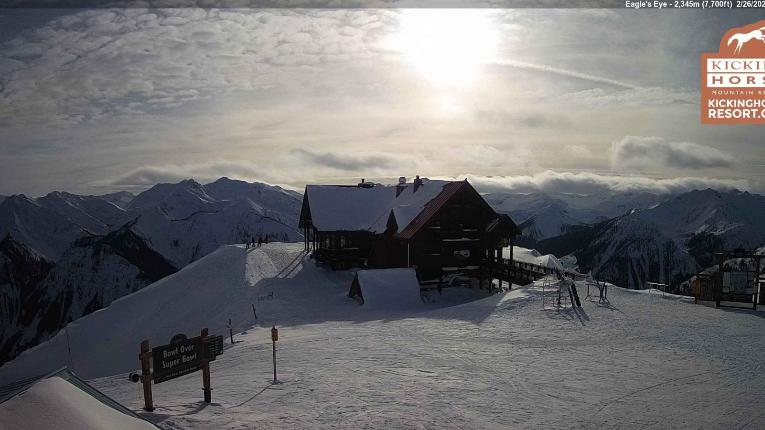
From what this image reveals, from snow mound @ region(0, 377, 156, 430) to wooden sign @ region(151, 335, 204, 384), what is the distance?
2.38 meters

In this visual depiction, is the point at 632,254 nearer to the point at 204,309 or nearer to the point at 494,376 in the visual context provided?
the point at 204,309

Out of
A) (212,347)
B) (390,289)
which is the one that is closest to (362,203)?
(390,289)

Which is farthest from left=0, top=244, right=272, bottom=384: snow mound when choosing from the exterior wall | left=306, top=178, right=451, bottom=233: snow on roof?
the exterior wall

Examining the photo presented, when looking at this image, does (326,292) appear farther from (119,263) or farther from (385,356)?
(119,263)

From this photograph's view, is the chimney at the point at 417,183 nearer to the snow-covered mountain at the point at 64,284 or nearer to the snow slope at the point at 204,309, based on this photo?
the snow slope at the point at 204,309

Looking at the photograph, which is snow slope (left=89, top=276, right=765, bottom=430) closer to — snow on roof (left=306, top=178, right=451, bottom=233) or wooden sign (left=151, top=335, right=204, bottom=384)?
wooden sign (left=151, top=335, right=204, bottom=384)

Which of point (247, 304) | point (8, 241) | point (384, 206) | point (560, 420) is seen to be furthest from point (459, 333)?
point (8, 241)

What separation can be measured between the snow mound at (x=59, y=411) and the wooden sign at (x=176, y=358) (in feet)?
7.82

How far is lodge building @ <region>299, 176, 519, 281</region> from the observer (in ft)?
112

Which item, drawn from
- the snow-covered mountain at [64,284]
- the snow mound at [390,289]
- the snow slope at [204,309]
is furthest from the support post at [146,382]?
the snow-covered mountain at [64,284]

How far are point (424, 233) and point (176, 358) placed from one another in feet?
77.3

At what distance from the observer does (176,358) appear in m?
12.1

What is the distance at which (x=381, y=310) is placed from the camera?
28.0 m

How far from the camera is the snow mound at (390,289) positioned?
2902 cm
